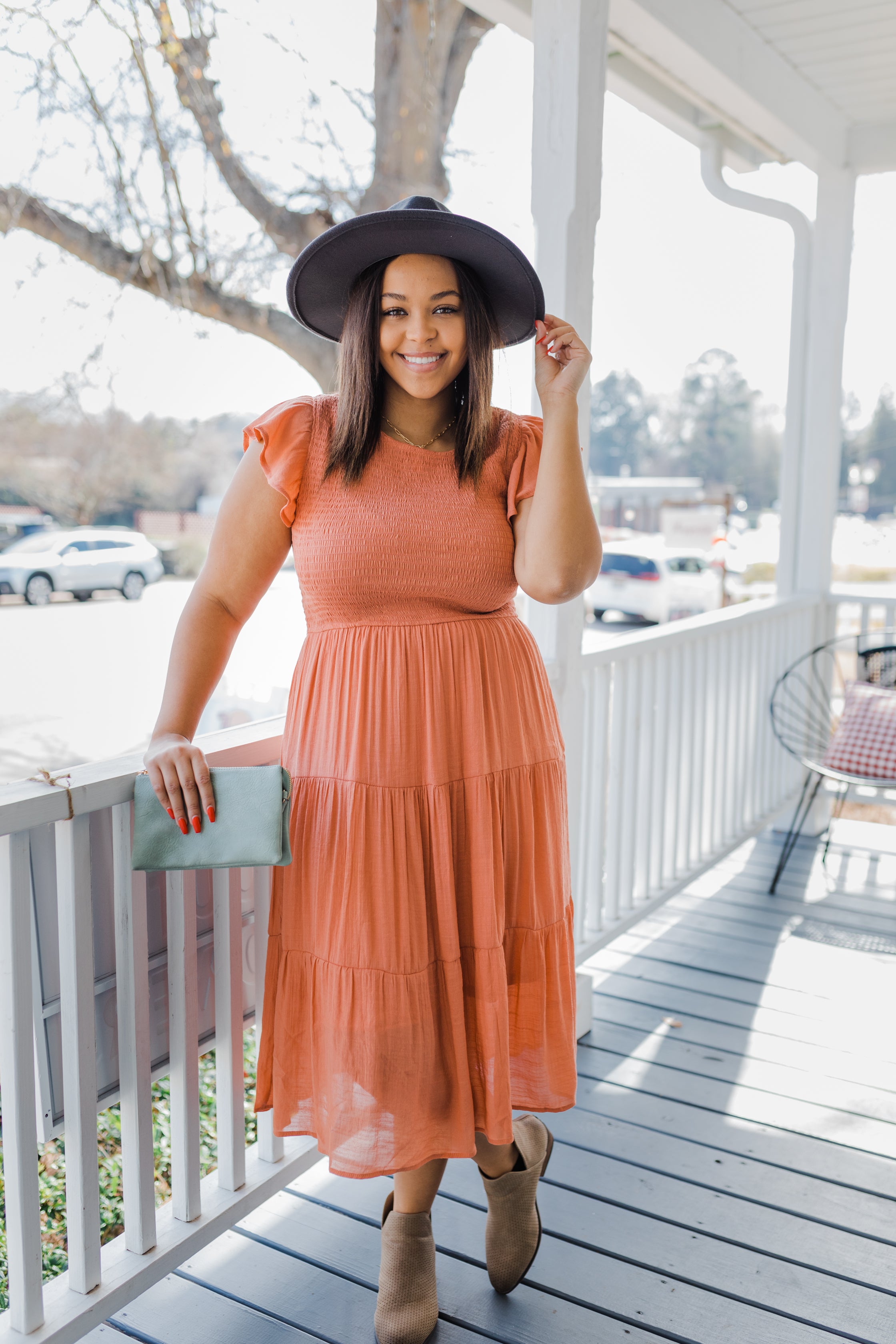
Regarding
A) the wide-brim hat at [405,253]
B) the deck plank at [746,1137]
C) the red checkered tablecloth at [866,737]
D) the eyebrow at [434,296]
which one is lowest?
the deck plank at [746,1137]

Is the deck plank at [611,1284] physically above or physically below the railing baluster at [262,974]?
below

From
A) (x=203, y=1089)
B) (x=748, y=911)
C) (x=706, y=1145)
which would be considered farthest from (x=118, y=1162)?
(x=748, y=911)

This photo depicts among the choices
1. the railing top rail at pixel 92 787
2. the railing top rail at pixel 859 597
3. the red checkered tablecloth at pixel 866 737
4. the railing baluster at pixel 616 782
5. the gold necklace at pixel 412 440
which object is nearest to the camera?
the railing top rail at pixel 92 787

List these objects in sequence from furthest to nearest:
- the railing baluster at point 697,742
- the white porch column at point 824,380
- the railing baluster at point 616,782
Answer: the white porch column at point 824,380, the railing baluster at point 697,742, the railing baluster at point 616,782

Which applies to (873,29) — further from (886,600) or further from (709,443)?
(709,443)

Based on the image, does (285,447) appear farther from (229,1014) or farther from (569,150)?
(569,150)

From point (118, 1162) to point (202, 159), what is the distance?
2.57 metres

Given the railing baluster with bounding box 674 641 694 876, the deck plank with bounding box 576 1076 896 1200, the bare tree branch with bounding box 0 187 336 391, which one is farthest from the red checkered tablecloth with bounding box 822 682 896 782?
the bare tree branch with bounding box 0 187 336 391

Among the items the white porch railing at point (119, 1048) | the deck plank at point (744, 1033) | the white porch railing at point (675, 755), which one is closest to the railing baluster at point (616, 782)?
the white porch railing at point (675, 755)

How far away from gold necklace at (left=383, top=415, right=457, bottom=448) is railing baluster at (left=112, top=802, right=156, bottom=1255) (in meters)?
0.65

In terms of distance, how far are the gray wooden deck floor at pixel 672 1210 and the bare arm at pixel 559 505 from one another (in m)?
1.19

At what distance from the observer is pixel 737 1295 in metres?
1.72

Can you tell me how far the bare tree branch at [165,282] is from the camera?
2301 millimetres

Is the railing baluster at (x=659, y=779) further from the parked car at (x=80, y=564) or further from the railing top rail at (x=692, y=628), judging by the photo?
the parked car at (x=80, y=564)
